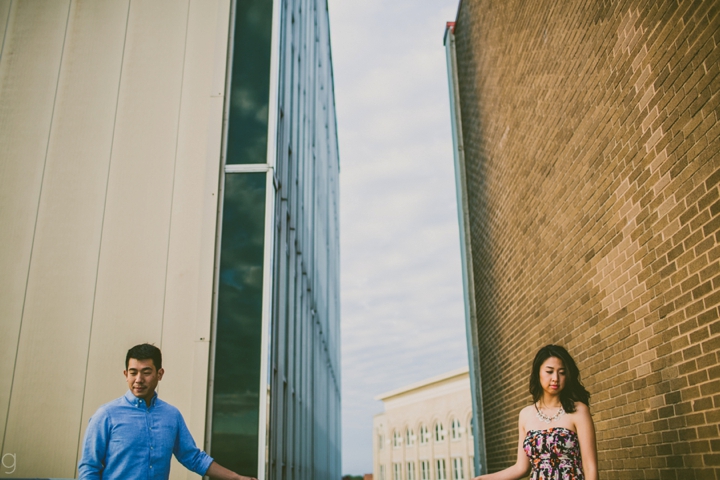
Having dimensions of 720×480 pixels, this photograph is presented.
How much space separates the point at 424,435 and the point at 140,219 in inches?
1789

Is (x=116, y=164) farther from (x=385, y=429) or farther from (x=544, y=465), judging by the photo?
(x=385, y=429)

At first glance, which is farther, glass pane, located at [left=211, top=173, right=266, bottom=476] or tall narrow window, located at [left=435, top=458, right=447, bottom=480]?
tall narrow window, located at [left=435, top=458, right=447, bottom=480]

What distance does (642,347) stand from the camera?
15.4 feet

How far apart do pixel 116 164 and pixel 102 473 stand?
3819 millimetres

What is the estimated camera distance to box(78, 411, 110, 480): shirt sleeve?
10.5 feet

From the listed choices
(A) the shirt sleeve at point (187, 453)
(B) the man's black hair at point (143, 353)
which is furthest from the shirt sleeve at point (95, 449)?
(A) the shirt sleeve at point (187, 453)

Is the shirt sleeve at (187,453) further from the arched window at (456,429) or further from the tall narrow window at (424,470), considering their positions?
the tall narrow window at (424,470)

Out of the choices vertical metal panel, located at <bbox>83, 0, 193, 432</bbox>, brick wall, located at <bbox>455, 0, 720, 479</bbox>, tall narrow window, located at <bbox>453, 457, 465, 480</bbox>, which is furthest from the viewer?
tall narrow window, located at <bbox>453, 457, 465, 480</bbox>

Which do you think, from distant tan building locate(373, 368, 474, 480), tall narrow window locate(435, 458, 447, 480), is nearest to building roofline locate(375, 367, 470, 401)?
distant tan building locate(373, 368, 474, 480)

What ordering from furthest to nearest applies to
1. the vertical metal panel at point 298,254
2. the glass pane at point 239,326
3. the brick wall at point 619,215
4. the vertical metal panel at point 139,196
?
1. the vertical metal panel at point 298,254
2. the vertical metal panel at point 139,196
3. the glass pane at point 239,326
4. the brick wall at point 619,215

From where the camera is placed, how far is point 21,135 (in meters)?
6.41

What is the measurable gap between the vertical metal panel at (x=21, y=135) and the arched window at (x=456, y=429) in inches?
1568

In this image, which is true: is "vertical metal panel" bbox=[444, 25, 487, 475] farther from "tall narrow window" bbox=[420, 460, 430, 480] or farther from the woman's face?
"tall narrow window" bbox=[420, 460, 430, 480]

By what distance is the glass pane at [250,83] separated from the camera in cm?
624
